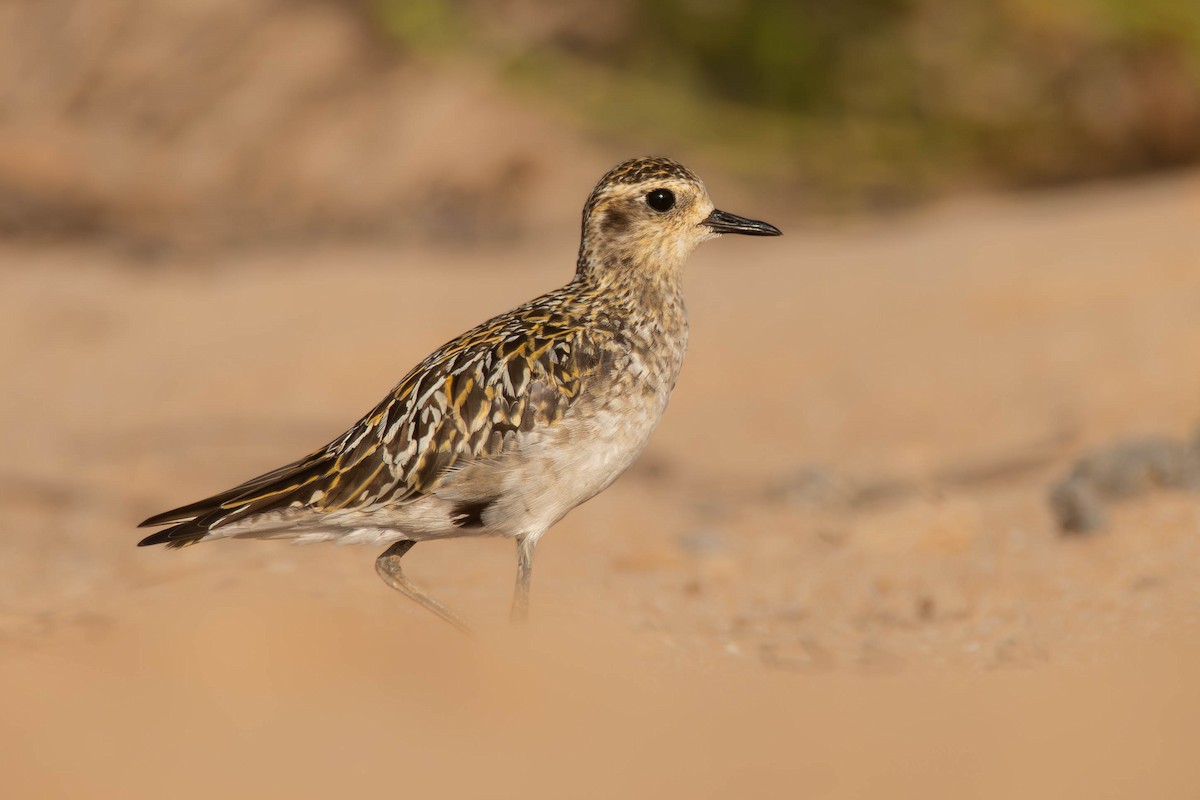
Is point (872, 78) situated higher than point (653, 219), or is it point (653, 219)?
point (872, 78)

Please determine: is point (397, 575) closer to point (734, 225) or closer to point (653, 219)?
point (653, 219)

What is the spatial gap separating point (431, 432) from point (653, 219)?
4.07 ft

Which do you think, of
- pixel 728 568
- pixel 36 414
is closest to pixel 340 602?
pixel 728 568

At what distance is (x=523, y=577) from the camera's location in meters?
5.46

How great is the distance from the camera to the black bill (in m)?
5.82

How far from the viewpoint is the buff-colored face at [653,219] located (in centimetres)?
A: 580

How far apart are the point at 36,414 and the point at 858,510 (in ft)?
19.1

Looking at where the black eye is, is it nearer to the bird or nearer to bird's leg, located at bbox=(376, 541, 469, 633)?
the bird

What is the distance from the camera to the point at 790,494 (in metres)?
8.23

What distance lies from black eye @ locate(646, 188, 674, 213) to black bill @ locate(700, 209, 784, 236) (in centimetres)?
17

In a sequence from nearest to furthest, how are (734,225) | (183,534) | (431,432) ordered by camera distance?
(183,534) < (431,432) < (734,225)

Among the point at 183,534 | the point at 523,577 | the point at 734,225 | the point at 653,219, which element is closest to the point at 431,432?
the point at 523,577

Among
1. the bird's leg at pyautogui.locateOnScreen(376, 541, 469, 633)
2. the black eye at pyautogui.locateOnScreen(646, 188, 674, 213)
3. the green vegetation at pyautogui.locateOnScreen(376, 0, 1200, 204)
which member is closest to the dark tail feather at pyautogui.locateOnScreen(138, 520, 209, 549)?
the bird's leg at pyautogui.locateOnScreen(376, 541, 469, 633)

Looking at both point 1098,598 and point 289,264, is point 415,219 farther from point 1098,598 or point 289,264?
point 1098,598
